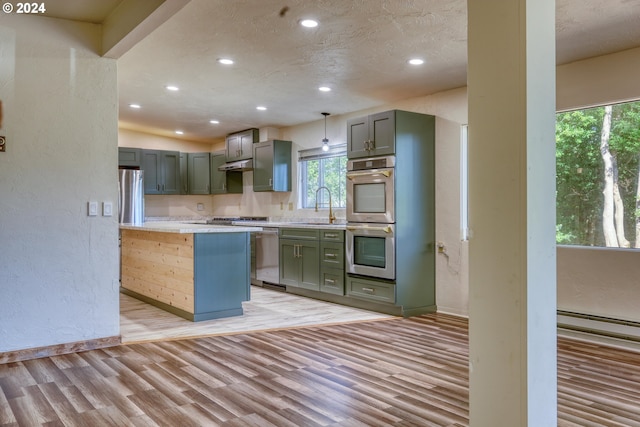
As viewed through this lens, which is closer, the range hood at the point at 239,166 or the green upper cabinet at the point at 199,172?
the range hood at the point at 239,166

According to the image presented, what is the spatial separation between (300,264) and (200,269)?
1690 mm

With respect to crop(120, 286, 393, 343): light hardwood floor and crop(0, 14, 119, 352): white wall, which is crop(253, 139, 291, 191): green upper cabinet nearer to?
crop(120, 286, 393, 343): light hardwood floor

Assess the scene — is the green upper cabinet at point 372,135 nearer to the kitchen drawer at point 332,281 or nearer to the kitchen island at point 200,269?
the kitchen drawer at point 332,281

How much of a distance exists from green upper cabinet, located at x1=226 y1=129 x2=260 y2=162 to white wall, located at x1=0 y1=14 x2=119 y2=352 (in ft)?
12.3

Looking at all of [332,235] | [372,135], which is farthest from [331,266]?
[372,135]

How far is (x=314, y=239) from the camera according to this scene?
570cm

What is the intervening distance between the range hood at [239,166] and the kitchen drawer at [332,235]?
2367 millimetres

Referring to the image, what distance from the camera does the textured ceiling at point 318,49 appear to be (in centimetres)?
306

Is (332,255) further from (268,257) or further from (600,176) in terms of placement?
(600,176)

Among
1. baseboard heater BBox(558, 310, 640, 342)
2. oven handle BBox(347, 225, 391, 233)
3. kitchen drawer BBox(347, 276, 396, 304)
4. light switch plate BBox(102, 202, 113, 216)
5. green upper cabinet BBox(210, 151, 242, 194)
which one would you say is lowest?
baseboard heater BBox(558, 310, 640, 342)

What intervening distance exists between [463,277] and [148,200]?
5.80 m

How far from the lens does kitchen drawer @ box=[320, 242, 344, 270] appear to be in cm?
538

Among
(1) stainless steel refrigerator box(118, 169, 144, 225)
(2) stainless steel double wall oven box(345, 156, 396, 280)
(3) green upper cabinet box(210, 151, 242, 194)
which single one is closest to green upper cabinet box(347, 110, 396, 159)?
(2) stainless steel double wall oven box(345, 156, 396, 280)

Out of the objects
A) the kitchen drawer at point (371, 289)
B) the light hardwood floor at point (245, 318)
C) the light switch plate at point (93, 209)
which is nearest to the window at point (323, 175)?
the kitchen drawer at point (371, 289)
